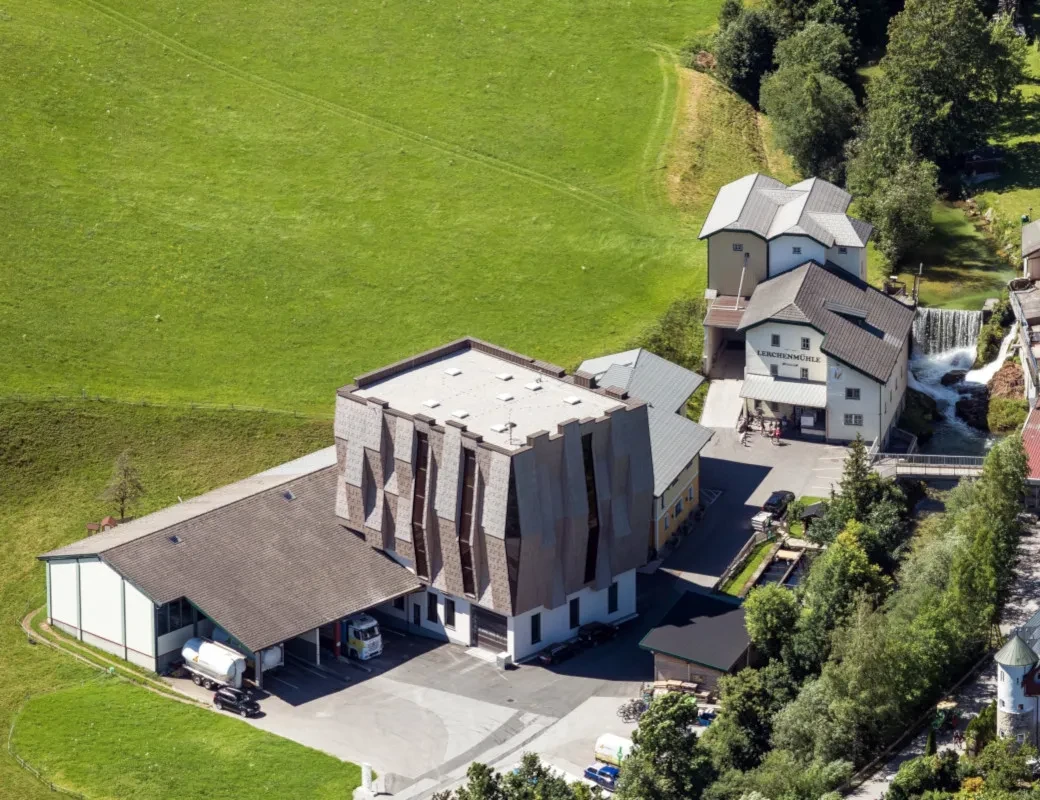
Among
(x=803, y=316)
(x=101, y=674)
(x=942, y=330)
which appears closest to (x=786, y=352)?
(x=803, y=316)

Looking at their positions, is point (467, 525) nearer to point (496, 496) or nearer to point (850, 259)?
point (496, 496)

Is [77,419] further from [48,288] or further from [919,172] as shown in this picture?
[919,172]

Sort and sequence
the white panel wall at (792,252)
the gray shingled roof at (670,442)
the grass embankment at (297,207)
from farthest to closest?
the grass embankment at (297,207) < the white panel wall at (792,252) < the gray shingled roof at (670,442)

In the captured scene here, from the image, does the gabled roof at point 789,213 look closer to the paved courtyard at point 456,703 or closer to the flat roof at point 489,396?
the flat roof at point 489,396

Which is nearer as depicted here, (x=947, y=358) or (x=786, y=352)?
(x=786, y=352)

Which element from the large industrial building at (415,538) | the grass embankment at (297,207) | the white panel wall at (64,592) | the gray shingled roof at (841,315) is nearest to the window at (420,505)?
the large industrial building at (415,538)
